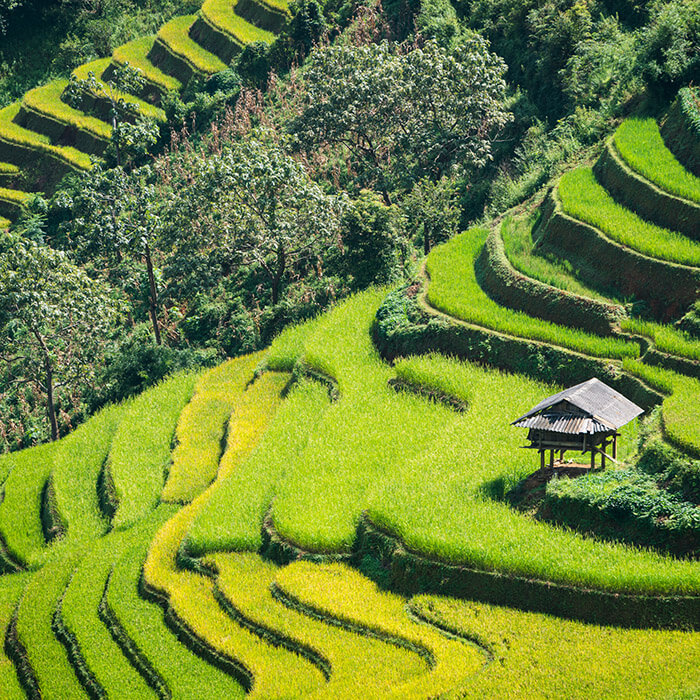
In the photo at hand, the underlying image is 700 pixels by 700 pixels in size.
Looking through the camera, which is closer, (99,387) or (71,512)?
(71,512)

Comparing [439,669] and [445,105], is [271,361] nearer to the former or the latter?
[445,105]

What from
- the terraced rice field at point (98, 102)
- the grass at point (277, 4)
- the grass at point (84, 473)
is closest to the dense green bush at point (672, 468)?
the grass at point (84, 473)

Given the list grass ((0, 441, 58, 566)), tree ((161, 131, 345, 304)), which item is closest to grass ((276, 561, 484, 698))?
grass ((0, 441, 58, 566))

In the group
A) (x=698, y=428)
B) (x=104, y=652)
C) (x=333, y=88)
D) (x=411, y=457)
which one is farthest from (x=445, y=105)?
(x=104, y=652)

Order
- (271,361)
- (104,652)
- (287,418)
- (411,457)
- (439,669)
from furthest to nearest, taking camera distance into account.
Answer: (271,361) → (287,418) → (411,457) → (104,652) → (439,669)

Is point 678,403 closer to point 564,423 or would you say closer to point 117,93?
point 564,423

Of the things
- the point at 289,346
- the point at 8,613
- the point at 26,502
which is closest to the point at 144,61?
the point at 289,346

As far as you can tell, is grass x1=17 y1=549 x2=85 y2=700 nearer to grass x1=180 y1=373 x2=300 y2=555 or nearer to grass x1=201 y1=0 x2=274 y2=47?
grass x1=180 y1=373 x2=300 y2=555
